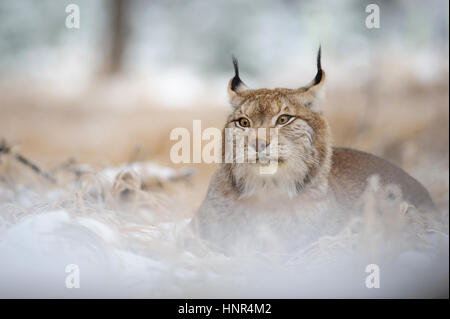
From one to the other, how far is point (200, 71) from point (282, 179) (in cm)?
184

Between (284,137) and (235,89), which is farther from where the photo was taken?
(235,89)

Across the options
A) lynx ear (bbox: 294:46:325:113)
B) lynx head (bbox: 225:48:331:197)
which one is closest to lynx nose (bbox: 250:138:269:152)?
lynx head (bbox: 225:48:331:197)

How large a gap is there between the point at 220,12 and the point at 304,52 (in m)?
0.49

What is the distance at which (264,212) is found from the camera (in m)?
1.47

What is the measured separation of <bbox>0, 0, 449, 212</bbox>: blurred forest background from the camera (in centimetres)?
218

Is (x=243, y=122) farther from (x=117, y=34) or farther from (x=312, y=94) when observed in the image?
(x=117, y=34)

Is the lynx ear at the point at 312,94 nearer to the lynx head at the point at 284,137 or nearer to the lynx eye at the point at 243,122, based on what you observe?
the lynx head at the point at 284,137

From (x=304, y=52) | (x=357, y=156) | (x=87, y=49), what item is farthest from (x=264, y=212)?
(x=87, y=49)

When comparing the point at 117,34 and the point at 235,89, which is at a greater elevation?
the point at 117,34

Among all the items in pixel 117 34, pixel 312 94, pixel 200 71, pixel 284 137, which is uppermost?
pixel 117 34

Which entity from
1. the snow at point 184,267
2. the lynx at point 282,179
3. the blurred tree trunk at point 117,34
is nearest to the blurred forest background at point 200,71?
the blurred tree trunk at point 117,34

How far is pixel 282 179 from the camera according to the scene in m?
1.43

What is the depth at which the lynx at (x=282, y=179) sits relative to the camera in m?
1.43

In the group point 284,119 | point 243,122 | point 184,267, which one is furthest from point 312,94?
point 184,267
